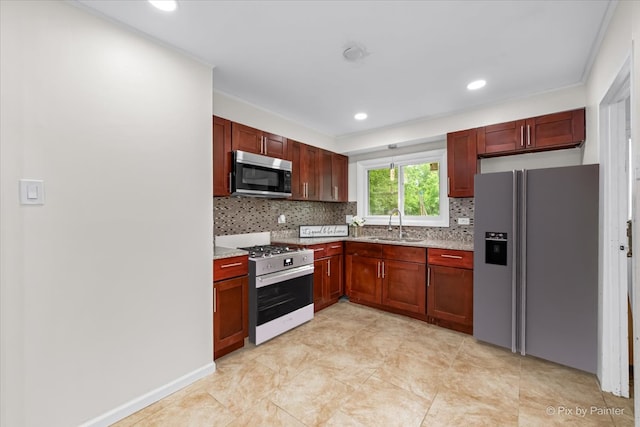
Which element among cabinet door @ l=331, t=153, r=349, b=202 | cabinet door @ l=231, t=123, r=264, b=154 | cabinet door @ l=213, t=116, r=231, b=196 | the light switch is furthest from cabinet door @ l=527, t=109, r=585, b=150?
the light switch

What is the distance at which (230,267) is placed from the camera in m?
2.39

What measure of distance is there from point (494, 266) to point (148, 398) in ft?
9.52

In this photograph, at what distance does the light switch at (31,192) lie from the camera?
137 cm

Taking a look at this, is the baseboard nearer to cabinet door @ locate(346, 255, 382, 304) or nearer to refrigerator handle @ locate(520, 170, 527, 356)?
cabinet door @ locate(346, 255, 382, 304)

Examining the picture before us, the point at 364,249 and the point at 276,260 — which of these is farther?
the point at 364,249

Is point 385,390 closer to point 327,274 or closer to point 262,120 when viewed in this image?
point 327,274

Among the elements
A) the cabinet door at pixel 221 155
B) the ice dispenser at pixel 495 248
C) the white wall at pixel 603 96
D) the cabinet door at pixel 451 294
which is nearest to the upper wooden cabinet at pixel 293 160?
the cabinet door at pixel 221 155

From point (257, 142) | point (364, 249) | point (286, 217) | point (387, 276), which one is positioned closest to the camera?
point (257, 142)

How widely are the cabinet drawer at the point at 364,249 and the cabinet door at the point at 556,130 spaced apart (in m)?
1.93

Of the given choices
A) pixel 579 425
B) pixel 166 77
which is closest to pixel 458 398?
pixel 579 425

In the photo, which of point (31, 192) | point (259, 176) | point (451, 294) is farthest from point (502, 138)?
point (31, 192)

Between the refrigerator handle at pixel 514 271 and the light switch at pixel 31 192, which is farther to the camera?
the refrigerator handle at pixel 514 271

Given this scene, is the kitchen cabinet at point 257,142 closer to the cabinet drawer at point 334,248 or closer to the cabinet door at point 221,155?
the cabinet door at point 221,155

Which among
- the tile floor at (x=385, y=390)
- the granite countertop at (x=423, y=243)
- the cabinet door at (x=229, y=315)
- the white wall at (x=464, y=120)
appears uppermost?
the white wall at (x=464, y=120)
